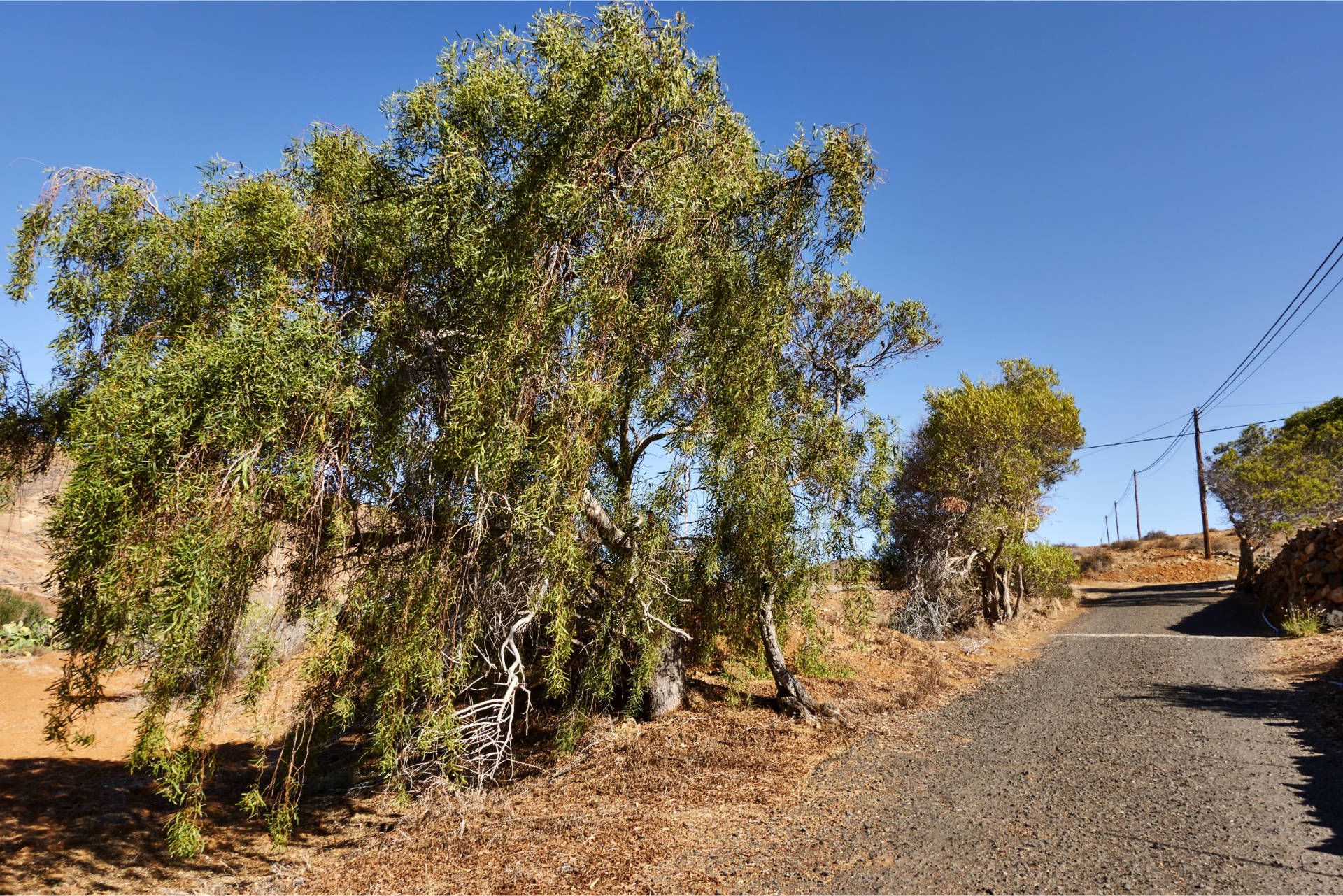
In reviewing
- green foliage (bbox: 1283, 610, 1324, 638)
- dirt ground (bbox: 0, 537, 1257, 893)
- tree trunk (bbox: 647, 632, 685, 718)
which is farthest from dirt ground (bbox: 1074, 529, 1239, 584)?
tree trunk (bbox: 647, 632, 685, 718)

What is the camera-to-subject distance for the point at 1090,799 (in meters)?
5.92

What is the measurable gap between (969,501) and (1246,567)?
38.1 feet

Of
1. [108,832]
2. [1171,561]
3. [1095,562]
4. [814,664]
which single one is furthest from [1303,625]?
[1095,562]

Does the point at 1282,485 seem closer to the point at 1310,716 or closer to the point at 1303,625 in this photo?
the point at 1303,625

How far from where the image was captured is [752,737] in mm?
8648

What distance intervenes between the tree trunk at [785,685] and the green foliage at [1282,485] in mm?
17451

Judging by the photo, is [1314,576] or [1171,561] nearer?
[1314,576]

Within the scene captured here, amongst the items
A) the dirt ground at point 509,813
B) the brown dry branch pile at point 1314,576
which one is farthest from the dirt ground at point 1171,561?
the dirt ground at point 509,813

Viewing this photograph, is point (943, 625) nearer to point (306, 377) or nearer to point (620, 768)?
point (620, 768)

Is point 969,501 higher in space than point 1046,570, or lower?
higher

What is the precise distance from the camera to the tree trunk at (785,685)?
30.2ft

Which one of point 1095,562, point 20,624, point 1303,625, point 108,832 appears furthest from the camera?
point 1095,562

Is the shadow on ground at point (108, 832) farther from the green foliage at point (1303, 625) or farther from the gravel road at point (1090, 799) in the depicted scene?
the green foliage at point (1303, 625)

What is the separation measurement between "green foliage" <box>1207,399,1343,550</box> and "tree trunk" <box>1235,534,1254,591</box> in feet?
0.49
